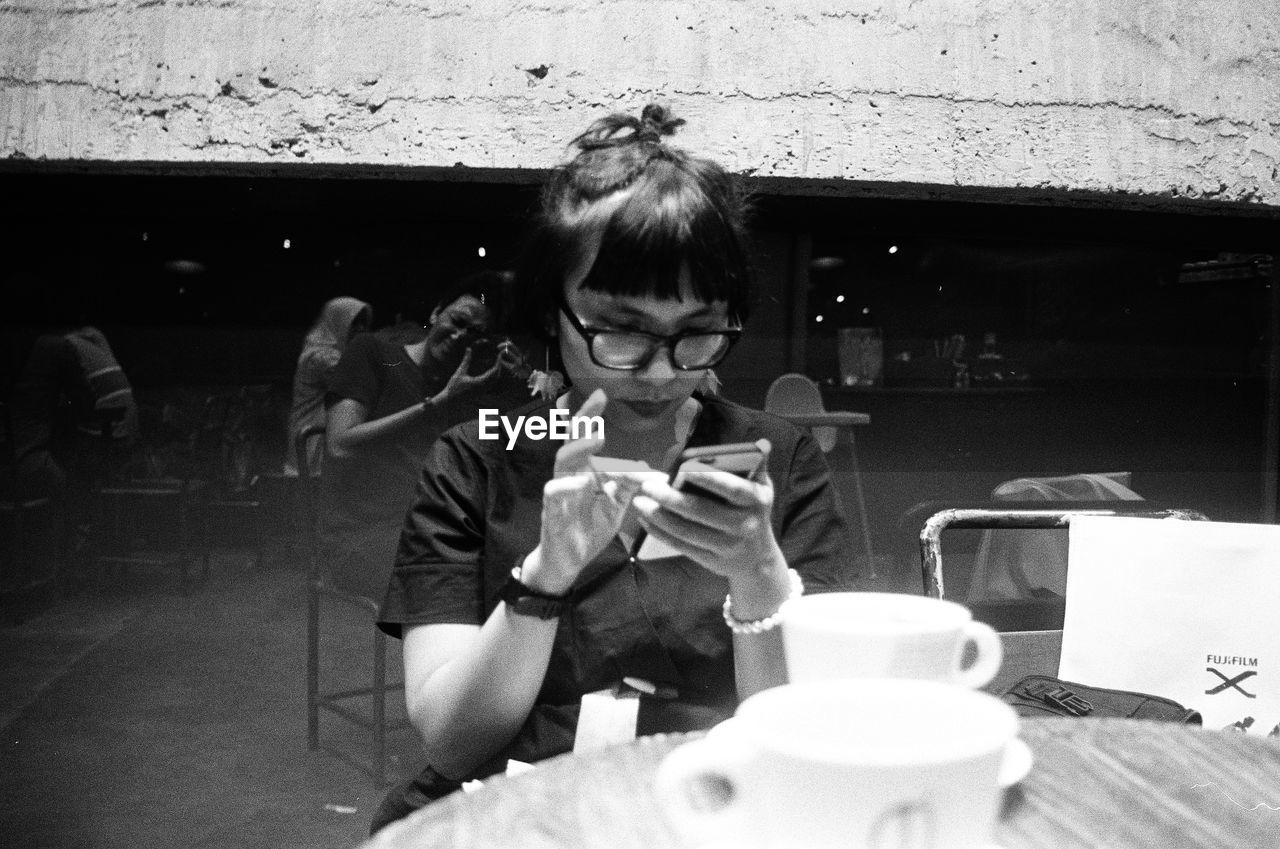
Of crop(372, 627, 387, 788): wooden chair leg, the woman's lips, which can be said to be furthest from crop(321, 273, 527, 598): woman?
the woman's lips

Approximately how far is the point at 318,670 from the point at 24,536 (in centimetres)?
58

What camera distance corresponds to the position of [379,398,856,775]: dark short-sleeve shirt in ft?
3.63

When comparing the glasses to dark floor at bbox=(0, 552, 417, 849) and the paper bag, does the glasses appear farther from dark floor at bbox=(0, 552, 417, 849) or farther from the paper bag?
dark floor at bbox=(0, 552, 417, 849)

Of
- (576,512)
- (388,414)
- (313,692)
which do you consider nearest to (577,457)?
(576,512)

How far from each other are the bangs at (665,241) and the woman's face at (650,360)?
10mm

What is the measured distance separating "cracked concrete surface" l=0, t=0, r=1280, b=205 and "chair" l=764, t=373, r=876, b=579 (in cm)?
39

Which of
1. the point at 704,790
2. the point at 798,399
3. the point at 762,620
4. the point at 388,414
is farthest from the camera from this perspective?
the point at 798,399

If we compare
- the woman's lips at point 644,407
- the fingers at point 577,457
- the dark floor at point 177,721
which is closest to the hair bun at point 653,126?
the woman's lips at point 644,407

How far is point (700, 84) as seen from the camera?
5.90 ft

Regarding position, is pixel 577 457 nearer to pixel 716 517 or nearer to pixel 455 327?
pixel 716 517

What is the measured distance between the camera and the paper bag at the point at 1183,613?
124 centimetres

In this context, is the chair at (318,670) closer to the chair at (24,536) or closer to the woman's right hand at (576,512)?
the chair at (24,536)

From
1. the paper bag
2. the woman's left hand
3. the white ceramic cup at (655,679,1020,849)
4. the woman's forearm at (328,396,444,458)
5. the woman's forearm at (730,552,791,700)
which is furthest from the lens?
the woman's forearm at (328,396,444,458)

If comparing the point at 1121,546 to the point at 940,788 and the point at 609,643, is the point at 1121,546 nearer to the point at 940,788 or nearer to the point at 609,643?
the point at 609,643
